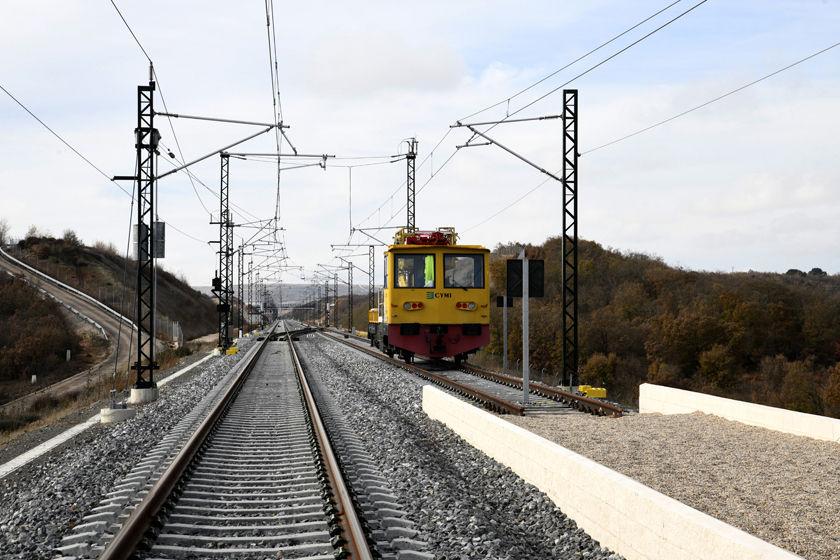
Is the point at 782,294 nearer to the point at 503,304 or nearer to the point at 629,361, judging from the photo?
the point at 629,361

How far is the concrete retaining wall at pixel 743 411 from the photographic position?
7.90m

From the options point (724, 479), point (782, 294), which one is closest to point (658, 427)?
point (724, 479)

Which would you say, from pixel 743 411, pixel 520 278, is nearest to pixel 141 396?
pixel 520 278

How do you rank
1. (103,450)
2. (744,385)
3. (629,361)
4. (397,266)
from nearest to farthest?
(103,450)
(397,266)
(744,385)
(629,361)

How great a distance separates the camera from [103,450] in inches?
322

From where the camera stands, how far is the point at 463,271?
61.3 ft

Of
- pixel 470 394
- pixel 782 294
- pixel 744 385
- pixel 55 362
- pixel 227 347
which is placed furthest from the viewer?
pixel 782 294

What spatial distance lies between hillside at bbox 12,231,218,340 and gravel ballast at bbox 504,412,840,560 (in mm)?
60543

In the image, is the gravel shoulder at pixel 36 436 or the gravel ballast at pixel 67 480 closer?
the gravel ballast at pixel 67 480

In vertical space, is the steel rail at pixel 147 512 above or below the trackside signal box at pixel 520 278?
below

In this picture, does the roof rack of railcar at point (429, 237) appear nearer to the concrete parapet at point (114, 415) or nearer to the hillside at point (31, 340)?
the concrete parapet at point (114, 415)

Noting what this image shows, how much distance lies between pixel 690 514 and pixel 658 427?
204 inches

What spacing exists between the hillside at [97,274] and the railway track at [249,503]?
58.9 m

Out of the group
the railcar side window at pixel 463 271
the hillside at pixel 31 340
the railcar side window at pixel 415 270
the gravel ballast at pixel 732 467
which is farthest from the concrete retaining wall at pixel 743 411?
the hillside at pixel 31 340
